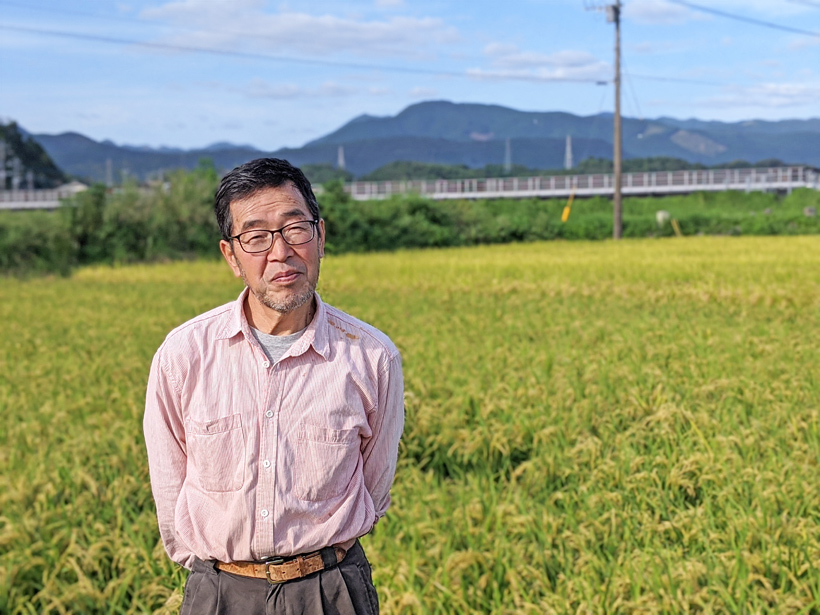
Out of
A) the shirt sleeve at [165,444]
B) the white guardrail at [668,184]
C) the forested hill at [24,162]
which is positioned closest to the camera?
the shirt sleeve at [165,444]

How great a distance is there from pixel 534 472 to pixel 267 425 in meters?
3.21

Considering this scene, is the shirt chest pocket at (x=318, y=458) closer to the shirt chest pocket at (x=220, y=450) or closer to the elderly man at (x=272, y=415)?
the elderly man at (x=272, y=415)

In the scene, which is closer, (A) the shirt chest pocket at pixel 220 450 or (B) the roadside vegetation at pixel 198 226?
(A) the shirt chest pocket at pixel 220 450

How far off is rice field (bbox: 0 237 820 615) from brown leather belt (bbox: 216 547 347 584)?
1038 mm

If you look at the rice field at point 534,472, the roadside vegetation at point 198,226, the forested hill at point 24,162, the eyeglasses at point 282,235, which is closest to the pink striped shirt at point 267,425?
the eyeglasses at point 282,235

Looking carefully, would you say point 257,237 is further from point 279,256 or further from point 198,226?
point 198,226

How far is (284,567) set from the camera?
1.99m

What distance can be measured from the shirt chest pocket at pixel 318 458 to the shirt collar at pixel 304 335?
0.56 feet

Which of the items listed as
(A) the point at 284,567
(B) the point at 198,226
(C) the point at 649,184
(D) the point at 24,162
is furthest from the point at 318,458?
(D) the point at 24,162

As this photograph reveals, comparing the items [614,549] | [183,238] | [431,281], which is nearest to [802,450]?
[614,549]

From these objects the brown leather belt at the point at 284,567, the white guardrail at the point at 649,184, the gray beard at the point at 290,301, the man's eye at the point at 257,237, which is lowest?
the brown leather belt at the point at 284,567

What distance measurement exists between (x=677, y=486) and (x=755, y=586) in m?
1.28

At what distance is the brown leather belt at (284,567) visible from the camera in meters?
1.99

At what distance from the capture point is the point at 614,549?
4.00 meters
